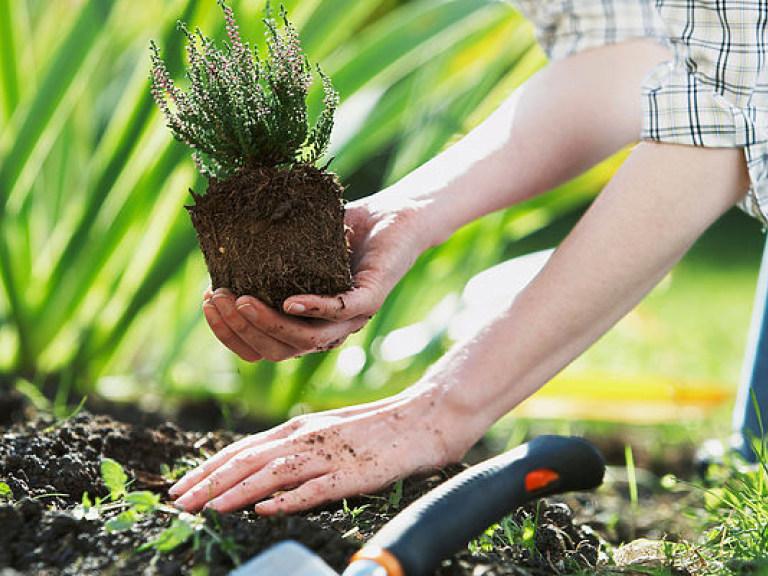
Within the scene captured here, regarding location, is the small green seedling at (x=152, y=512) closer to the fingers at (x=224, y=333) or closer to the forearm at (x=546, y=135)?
the fingers at (x=224, y=333)

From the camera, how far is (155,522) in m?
1.00

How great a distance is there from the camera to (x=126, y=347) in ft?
6.70

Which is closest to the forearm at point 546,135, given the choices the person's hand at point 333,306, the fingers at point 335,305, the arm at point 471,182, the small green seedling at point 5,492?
the arm at point 471,182

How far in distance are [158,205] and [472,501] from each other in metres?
1.22

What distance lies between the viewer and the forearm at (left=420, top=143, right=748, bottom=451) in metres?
1.28

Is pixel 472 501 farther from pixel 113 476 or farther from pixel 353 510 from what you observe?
pixel 113 476

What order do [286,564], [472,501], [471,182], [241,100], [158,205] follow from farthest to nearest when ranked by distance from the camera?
[158,205] → [471,182] → [241,100] → [472,501] → [286,564]

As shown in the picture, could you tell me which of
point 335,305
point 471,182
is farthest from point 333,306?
point 471,182

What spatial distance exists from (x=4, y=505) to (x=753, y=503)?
992mm

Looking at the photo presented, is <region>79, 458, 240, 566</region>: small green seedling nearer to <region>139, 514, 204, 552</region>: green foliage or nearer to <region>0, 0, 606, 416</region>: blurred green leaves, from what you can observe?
<region>139, 514, 204, 552</region>: green foliage

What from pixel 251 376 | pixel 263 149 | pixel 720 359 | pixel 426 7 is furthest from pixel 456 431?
pixel 720 359

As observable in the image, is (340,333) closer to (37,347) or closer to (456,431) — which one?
(456,431)

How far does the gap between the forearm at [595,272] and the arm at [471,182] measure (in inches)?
7.6

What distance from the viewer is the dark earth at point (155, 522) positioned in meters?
0.92
